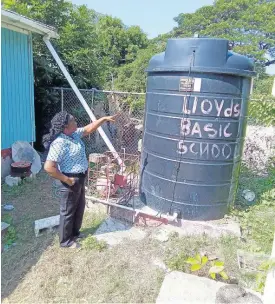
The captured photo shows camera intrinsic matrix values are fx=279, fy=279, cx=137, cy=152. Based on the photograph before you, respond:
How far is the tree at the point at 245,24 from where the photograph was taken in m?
26.0

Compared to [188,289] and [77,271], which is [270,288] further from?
[77,271]

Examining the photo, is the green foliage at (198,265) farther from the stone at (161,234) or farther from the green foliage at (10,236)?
the green foliage at (10,236)

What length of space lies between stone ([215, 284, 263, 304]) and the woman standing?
5.97 ft

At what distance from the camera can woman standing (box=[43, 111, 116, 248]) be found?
3.16m

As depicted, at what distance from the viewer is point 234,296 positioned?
2.46 meters

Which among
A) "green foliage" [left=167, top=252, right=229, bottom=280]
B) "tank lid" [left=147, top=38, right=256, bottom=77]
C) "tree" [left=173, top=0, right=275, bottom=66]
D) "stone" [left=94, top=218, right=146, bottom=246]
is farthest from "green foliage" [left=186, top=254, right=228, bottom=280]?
"tree" [left=173, top=0, right=275, bottom=66]

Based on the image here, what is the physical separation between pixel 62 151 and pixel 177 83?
182 centimetres

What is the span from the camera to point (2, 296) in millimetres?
2738

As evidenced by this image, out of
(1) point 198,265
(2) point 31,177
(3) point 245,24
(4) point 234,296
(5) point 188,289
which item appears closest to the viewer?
(4) point 234,296

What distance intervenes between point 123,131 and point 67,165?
186 inches

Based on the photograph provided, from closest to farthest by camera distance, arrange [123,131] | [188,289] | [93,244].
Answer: [188,289], [93,244], [123,131]

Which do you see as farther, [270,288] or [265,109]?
[265,109]

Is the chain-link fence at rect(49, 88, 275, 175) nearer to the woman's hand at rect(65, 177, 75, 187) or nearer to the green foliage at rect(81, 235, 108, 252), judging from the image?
the green foliage at rect(81, 235, 108, 252)

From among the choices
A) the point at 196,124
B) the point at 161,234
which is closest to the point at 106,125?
the point at 196,124
